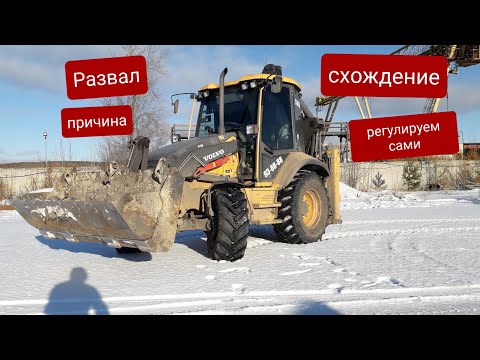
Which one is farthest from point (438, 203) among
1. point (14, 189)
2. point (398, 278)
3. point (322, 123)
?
point (14, 189)

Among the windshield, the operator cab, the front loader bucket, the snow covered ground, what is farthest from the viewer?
the windshield

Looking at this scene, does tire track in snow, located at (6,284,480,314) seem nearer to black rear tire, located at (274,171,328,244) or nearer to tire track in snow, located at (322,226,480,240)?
black rear tire, located at (274,171,328,244)

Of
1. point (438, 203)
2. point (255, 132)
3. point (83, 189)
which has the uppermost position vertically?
point (255, 132)

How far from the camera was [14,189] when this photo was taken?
1912cm

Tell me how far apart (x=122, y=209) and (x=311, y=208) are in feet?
12.7

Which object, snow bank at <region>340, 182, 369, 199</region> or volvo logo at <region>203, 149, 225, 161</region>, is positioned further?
snow bank at <region>340, 182, 369, 199</region>

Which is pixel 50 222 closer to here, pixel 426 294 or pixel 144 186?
pixel 144 186

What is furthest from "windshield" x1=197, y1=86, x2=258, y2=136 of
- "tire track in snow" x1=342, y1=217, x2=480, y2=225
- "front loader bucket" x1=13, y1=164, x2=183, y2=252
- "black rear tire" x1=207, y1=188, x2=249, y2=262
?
"tire track in snow" x1=342, y1=217, x2=480, y2=225

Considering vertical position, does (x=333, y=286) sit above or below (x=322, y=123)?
below

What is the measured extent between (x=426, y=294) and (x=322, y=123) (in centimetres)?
454

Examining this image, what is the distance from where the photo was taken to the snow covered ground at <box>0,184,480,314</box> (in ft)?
12.7

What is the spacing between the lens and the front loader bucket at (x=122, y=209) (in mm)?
4715

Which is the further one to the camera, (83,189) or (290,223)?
(290,223)

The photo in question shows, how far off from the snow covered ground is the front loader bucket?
0.46 metres
